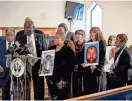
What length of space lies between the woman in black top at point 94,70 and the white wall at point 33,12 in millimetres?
5247

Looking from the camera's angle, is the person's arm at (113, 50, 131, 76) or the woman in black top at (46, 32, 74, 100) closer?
the woman in black top at (46, 32, 74, 100)

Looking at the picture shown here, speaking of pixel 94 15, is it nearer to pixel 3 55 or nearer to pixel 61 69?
pixel 3 55

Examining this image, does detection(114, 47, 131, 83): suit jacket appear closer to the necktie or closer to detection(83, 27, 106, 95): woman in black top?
detection(83, 27, 106, 95): woman in black top

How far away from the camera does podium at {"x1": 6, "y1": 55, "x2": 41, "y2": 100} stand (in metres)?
3.32

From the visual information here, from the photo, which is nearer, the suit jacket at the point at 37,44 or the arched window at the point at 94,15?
the suit jacket at the point at 37,44

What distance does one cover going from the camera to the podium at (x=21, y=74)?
3318 mm

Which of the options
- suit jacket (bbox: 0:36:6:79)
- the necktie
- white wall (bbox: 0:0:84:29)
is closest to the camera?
the necktie

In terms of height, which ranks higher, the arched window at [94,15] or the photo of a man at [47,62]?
the arched window at [94,15]

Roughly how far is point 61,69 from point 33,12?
18.0 feet

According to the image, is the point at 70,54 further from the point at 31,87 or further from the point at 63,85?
the point at 31,87

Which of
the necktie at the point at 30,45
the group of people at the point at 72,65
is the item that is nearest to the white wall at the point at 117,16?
the group of people at the point at 72,65

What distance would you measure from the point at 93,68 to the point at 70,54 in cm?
38

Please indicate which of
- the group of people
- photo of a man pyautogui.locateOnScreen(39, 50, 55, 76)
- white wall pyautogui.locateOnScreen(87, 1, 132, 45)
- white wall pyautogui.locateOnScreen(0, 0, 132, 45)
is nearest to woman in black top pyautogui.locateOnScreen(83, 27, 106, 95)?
the group of people

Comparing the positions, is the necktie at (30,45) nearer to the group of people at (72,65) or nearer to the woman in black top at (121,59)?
the group of people at (72,65)
